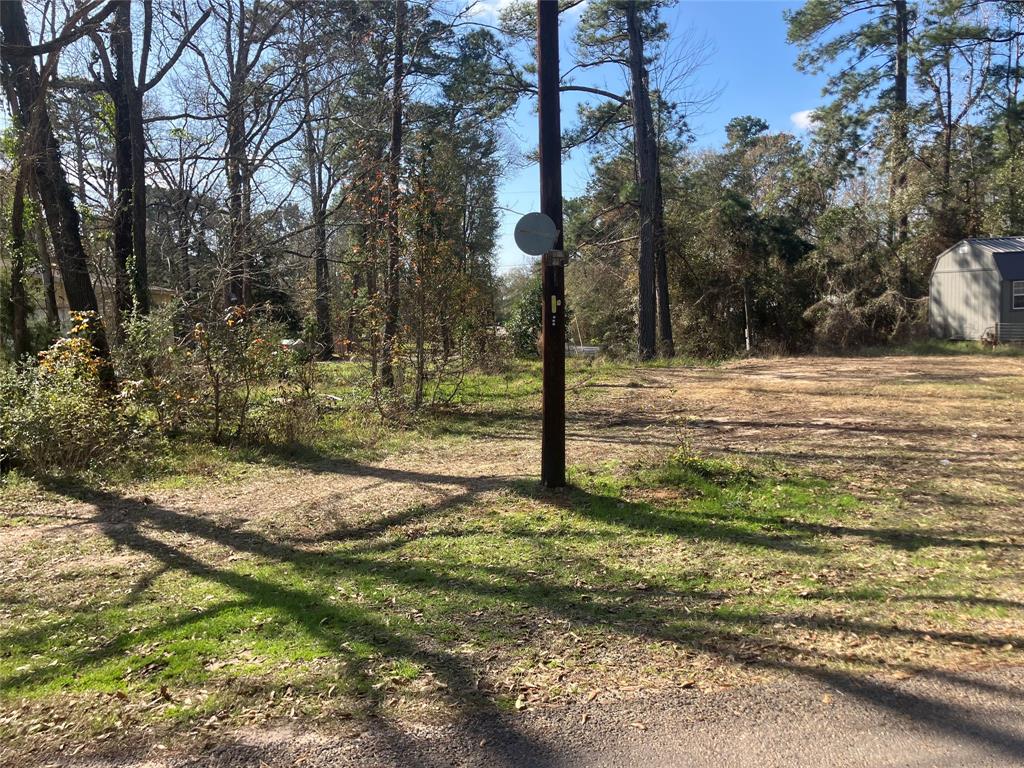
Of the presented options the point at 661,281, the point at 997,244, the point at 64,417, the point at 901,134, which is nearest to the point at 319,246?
the point at 64,417

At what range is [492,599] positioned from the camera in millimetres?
Result: 4543

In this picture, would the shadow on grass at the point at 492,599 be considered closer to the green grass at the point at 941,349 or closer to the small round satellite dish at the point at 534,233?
the small round satellite dish at the point at 534,233

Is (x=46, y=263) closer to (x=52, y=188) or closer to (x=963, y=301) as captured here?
(x=52, y=188)

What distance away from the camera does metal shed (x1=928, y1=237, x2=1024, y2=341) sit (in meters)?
23.0

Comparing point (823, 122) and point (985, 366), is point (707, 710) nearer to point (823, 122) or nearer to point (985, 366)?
point (985, 366)

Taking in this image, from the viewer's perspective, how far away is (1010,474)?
721 cm

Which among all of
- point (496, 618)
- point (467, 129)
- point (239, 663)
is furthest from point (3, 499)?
point (467, 129)

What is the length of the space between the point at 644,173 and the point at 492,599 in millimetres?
21213

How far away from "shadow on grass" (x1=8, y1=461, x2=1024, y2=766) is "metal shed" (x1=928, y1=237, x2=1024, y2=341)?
71.0 ft

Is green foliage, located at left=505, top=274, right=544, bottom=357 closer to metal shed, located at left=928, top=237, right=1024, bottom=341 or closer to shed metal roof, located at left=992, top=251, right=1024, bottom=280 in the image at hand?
metal shed, located at left=928, top=237, right=1024, bottom=341

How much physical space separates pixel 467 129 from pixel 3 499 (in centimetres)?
2009

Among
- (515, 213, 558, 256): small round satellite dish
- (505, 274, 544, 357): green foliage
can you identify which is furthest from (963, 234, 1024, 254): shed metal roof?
(515, 213, 558, 256): small round satellite dish

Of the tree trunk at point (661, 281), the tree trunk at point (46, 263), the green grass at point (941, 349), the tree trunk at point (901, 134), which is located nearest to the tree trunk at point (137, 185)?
the tree trunk at point (46, 263)

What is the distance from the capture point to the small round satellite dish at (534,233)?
6383mm
